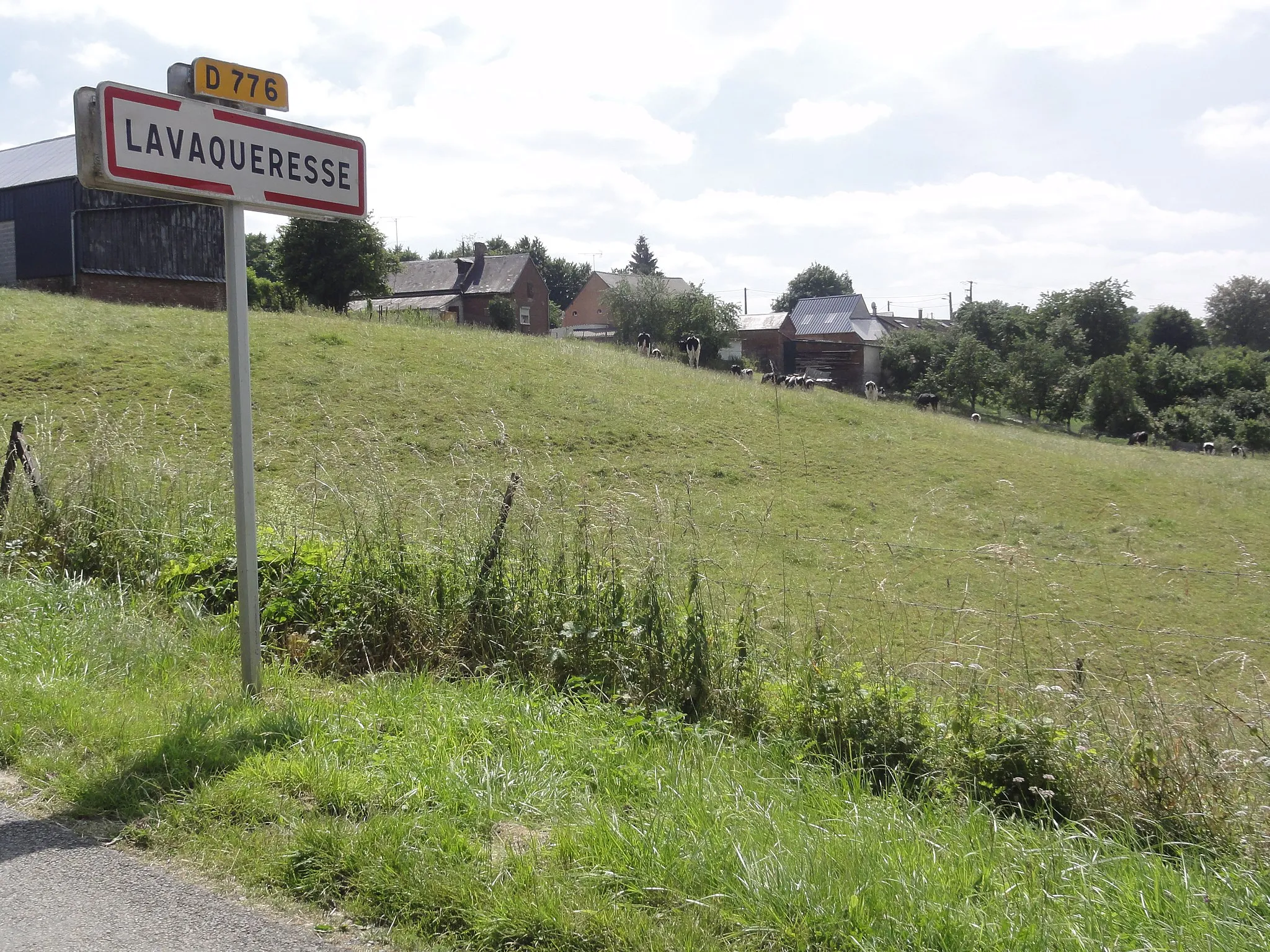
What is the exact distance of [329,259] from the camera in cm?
Answer: 4509

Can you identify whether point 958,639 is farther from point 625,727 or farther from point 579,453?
point 579,453

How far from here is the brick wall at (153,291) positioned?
3525cm

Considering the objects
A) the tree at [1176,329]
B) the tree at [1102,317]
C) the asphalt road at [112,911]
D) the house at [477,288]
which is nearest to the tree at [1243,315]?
the tree at [1176,329]

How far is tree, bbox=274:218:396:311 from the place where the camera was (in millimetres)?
44844

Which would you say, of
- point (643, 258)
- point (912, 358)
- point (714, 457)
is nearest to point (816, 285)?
point (643, 258)

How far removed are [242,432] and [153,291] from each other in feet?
120

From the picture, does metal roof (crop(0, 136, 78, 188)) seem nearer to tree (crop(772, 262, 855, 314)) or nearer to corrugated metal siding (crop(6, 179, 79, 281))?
corrugated metal siding (crop(6, 179, 79, 281))

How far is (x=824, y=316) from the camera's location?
88.2 metres

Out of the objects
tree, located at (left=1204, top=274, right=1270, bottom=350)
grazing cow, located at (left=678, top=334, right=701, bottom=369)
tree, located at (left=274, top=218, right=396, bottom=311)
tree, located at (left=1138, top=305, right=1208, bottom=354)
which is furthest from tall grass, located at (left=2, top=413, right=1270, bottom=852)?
tree, located at (left=1204, top=274, right=1270, bottom=350)

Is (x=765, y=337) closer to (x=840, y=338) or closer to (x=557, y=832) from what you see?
(x=840, y=338)

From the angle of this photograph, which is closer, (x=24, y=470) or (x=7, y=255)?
(x=24, y=470)

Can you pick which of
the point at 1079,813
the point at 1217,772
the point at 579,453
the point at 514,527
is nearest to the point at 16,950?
the point at 514,527

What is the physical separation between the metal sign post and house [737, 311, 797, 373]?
63.5 m

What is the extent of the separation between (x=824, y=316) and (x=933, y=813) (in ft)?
287
